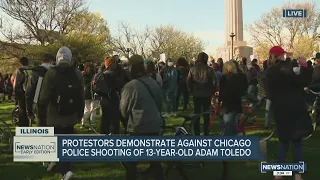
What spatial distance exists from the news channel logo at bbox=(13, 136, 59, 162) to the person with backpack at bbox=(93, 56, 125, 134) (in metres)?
2.99

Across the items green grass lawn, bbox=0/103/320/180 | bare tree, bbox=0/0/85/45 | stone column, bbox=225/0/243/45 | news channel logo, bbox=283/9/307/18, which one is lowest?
green grass lawn, bbox=0/103/320/180

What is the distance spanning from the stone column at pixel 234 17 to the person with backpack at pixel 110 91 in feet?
229

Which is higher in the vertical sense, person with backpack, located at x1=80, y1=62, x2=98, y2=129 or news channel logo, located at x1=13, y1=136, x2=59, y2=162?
person with backpack, located at x1=80, y1=62, x2=98, y2=129

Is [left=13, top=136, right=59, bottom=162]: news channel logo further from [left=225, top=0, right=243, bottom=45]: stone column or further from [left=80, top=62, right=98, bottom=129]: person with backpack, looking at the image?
[left=225, top=0, right=243, bottom=45]: stone column

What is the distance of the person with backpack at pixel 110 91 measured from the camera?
812 cm

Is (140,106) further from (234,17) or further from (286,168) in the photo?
(234,17)

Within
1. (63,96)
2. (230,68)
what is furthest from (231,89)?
(63,96)

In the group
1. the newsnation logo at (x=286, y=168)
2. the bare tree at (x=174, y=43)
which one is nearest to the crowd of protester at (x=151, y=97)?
the newsnation logo at (x=286, y=168)

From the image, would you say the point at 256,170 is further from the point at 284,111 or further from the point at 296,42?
the point at 296,42

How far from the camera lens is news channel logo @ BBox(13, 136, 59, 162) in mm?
5242

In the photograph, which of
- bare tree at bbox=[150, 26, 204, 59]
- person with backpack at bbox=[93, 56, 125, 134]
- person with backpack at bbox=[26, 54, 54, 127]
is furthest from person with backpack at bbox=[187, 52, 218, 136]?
bare tree at bbox=[150, 26, 204, 59]

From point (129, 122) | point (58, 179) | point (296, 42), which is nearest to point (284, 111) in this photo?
point (129, 122)

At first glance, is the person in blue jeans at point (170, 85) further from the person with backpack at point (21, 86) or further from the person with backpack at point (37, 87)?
the person with backpack at point (37, 87)

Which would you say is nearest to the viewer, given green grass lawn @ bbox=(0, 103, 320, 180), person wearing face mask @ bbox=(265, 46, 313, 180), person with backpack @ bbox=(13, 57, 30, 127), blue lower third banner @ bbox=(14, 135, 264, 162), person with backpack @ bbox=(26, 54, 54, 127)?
blue lower third banner @ bbox=(14, 135, 264, 162)
